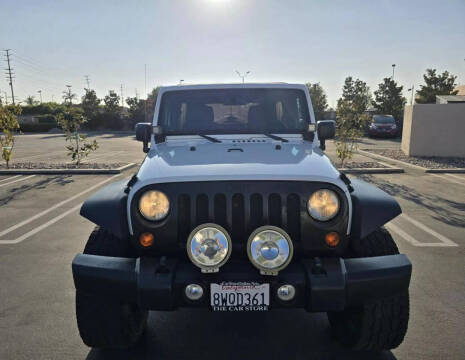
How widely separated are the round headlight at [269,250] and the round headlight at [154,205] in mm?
562

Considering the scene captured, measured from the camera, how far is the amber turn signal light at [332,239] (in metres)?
2.31

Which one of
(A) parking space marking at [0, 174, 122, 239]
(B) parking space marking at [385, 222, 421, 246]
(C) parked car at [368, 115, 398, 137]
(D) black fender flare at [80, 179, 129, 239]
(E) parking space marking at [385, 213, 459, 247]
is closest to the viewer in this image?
(D) black fender flare at [80, 179, 129, 239]

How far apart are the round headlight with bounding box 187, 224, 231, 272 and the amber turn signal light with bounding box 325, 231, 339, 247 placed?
0.62m

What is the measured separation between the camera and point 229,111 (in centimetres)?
369

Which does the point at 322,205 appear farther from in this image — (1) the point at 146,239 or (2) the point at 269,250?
(1) the point at 146,239

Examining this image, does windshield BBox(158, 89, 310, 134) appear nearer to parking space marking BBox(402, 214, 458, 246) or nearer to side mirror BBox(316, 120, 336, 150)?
side mirror BBox(316, 120, 336, 150)

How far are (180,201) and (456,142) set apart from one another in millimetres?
13846

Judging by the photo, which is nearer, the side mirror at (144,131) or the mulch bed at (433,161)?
the side mirror at (144,131)

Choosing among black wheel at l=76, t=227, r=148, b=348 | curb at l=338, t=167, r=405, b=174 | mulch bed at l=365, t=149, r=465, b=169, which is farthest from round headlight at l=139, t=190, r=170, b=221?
mulch bed at l=365, t=149, r=465, b=169

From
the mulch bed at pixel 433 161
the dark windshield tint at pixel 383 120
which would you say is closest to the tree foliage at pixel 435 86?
the dark windshield tint at pixel 383 120

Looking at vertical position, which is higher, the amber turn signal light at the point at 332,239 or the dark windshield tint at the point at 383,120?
the dark windshield tint at the point at 383,120

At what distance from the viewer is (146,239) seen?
7.67ft

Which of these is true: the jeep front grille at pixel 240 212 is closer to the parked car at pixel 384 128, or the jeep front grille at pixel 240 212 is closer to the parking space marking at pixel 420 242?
the parking space marking at pixel 420 242

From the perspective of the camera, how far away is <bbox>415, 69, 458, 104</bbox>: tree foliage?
128 feet
